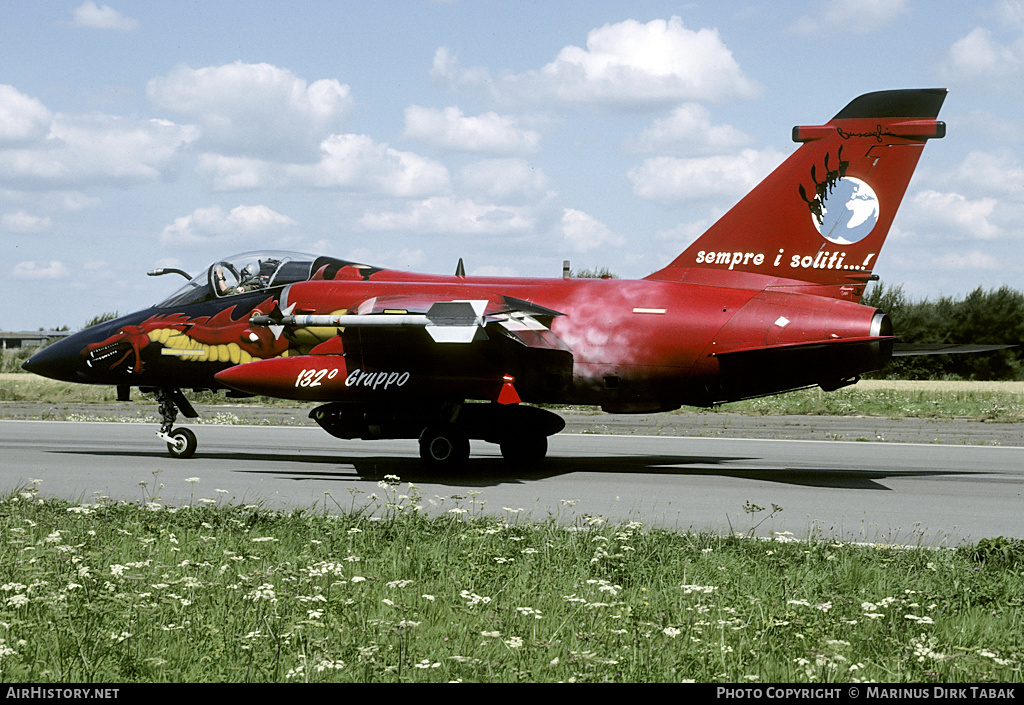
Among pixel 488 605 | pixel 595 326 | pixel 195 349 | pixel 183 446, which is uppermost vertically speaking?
pixel 595 326

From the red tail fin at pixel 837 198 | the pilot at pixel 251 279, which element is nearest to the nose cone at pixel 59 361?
the pilot at pixel 251 279

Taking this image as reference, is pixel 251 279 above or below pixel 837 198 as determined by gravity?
below

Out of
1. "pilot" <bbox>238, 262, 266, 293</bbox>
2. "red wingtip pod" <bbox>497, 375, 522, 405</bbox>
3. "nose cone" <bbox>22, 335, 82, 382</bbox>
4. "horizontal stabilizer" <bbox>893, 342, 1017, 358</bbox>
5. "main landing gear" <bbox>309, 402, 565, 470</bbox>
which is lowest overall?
"main landing gear" <bbox>309, 402, 565, 470</bbox>

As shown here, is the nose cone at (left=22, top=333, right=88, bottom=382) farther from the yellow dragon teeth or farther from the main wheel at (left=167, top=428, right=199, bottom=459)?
the main wheel at (left=167, top=428, right=199, bottom=459)

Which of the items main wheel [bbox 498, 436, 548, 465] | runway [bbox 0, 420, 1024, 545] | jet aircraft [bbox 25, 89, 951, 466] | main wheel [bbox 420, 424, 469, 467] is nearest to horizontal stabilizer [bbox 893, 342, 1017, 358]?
jet aircraft [bbox 25, 89, 951, 466]

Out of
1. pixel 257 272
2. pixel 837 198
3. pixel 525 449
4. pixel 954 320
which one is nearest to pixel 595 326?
pixel 525 449

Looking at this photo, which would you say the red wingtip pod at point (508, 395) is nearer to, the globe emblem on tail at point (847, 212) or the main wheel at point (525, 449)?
the main wheel at point (525, 449)

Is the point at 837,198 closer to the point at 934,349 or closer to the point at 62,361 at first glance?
the point at 934,349

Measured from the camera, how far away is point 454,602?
6.32 meters

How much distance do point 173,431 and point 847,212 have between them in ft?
37.7

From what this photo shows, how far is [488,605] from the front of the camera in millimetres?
6184

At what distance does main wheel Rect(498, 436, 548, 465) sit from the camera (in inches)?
607

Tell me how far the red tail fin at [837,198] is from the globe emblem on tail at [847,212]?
0.6 inches

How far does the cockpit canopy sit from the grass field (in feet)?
23.9
